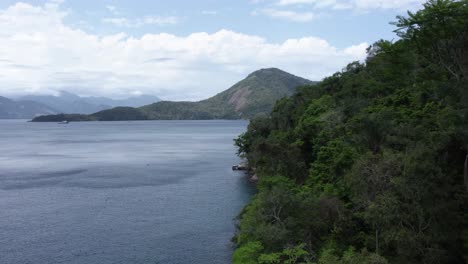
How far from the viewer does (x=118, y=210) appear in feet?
178

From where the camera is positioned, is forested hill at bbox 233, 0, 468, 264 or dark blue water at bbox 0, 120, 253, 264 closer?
forested hill at bbox 233, 0, 468, 264

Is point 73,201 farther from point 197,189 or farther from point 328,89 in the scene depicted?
point 328,89

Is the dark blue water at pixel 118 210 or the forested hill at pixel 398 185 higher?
the forested hill at pixel 398 185

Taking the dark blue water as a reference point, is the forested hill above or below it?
above

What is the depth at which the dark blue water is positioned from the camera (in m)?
39.5

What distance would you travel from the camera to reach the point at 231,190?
66.3m

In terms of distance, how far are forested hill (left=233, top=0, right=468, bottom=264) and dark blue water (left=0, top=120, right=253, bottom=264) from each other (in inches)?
384

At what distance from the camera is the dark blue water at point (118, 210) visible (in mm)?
39531

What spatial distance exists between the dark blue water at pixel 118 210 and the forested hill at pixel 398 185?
32.0 ft

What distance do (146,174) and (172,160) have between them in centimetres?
2176

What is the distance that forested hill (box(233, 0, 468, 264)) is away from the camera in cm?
2347

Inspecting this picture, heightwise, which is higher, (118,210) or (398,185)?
(398,185)

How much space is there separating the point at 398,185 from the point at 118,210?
1586 inches

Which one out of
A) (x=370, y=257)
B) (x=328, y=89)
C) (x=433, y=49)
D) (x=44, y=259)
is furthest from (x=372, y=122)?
(x=328, y=89)
